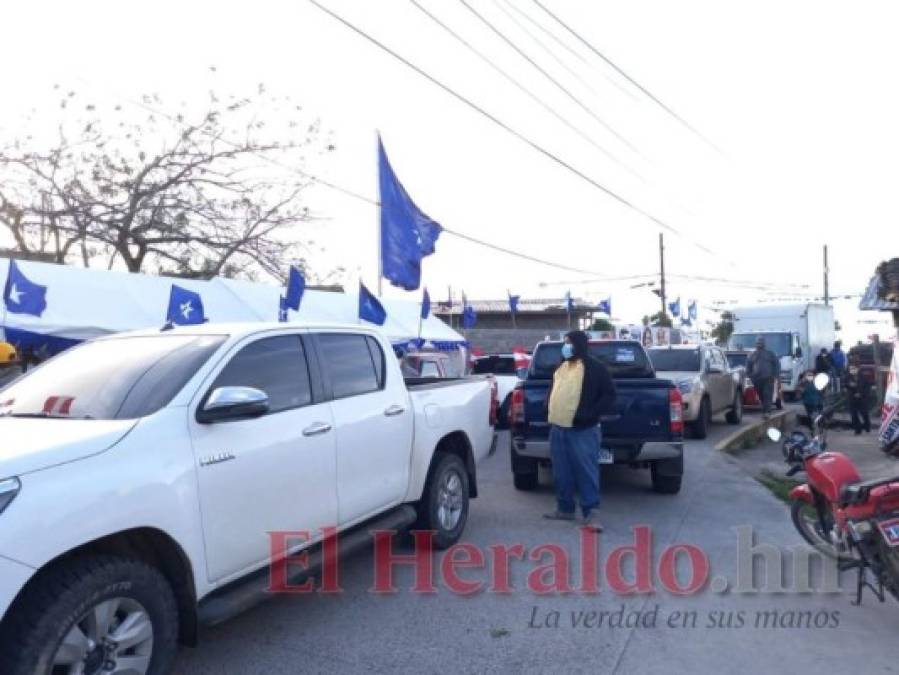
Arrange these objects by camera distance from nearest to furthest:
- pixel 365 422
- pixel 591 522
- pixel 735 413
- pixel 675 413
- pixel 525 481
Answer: pixel 365 422 < pixel 591 522 < pixel 675 413 < pixel 525 481 < pixel 735 413

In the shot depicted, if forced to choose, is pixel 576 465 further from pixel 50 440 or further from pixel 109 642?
pixel 50 440

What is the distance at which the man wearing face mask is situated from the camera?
6.81 m

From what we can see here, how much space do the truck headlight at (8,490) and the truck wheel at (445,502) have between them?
3.43 meters

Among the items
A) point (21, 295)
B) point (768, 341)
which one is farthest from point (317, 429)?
point (768, 341)

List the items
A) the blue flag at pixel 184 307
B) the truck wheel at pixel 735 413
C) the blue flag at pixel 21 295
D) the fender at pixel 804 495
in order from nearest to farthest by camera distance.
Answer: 1. the fender at pixel 804 495
2. the blue flag at pixel 21 295
3. the blue flag at pixel 184 307
4. the truck wheel at pixel 735 413

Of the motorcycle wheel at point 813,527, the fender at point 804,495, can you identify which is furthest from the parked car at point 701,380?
the fender at point 804,495

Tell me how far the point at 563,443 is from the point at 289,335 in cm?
320

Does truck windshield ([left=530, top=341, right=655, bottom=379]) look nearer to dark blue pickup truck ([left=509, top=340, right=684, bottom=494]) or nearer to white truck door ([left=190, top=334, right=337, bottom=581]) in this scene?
dark blue pickup truck ([left=509, top=340, right=684, bottom=494])

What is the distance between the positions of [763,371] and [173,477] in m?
15.7

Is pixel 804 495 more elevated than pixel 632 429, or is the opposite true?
pixel 632 429

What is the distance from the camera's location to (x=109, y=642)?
3.10 metres

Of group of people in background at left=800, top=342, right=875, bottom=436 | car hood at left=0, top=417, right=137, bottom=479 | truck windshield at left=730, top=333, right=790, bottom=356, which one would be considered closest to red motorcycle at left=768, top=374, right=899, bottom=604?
car hood at left=0, top=417, right=137, bottom=479

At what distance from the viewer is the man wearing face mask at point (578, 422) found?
6.81m

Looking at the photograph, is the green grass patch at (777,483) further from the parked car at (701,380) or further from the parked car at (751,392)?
the parked car at (751,392)
